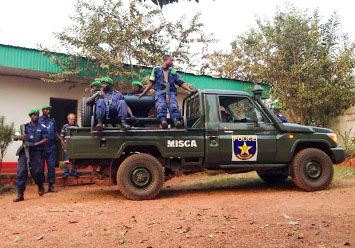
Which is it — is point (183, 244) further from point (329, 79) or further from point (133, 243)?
point (329, 79)

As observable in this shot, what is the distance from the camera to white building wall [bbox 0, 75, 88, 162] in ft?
28.9

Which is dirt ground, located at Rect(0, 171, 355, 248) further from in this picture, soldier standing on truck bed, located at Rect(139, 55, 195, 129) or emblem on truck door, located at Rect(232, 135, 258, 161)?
soldier standing on truck bed, located at Rect(139, 55, 195, 129)

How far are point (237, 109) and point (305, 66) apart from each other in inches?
209

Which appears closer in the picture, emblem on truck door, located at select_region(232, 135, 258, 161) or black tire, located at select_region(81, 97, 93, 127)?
black tire, located at select_region(81, 97, 93, 127)

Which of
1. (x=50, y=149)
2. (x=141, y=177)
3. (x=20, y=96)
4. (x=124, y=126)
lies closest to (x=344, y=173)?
(x=141, y=177)

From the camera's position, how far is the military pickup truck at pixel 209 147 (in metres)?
5.40

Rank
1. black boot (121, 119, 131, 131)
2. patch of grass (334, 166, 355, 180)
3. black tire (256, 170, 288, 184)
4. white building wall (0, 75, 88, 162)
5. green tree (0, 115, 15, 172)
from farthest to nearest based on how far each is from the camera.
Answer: white building wall (0, 75, 88, 162) < patch of grass (334, 166, 355, 180) < green tree (0, 115, 15, 172) < black tire (256, 170, 288, 184) < black boot (121, 119, 131, 131)

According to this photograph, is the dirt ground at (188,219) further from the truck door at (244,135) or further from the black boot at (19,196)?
the truck door at (244,135)

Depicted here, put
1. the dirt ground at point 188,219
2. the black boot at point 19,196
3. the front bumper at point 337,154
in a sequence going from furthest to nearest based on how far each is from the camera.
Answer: the front bumper at point 337,154, the black boot at point 19,196, the dirt ground at point 188,219

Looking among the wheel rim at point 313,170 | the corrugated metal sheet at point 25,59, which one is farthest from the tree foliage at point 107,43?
the wheel rim at point 313,170

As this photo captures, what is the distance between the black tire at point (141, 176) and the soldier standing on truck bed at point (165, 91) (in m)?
0.65

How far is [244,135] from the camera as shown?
577 centimetres

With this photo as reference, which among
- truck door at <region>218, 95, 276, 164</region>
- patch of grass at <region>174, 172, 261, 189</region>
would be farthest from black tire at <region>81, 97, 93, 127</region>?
patch of grass at <region>174, 172, 261, 189</region>

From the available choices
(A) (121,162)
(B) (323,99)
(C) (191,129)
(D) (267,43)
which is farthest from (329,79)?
(A) (121,162)
